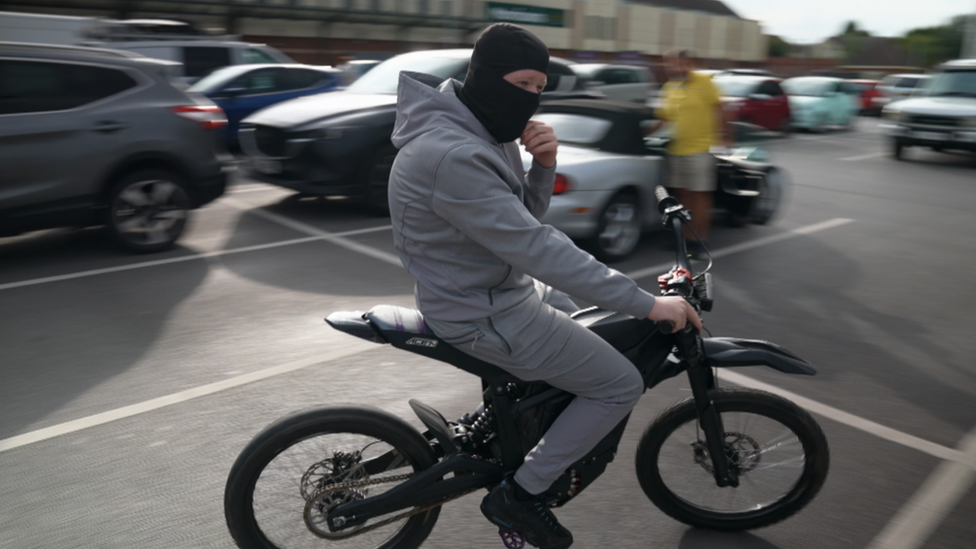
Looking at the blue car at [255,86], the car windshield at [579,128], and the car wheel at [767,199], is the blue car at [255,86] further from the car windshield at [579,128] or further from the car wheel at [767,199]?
the car wheel at [767,199]

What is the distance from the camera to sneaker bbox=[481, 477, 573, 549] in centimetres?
272

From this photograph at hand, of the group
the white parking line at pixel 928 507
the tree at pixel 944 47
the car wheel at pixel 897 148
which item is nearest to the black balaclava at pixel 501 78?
the white parking line at pixel 928 507

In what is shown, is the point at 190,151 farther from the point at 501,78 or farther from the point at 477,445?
the point at 501,78

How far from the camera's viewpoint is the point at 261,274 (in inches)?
263

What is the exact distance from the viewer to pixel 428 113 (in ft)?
7.91

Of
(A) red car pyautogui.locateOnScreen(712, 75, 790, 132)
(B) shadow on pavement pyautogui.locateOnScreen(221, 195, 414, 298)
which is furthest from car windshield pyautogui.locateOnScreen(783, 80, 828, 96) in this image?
(B) shadow on pavement pyautogui.locateOnScreen(221, 195, 414, 298)

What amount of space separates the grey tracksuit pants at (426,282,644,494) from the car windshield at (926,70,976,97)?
1611 cm

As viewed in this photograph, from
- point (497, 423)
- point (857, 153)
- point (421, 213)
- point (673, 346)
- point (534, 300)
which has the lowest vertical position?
point (857, 153)

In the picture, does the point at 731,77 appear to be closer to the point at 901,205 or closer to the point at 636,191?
the point at 901,205

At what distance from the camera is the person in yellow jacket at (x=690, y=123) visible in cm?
730

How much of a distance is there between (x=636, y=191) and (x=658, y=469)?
467cm

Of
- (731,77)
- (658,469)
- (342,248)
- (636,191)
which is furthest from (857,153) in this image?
(658,469)

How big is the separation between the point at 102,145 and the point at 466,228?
5487 millimetres

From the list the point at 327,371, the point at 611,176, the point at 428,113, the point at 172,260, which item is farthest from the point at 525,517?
the point at 172,260
